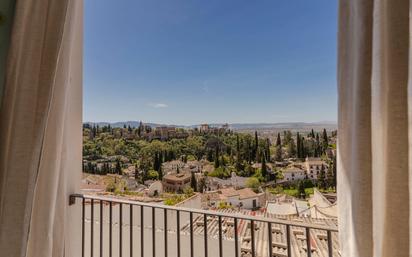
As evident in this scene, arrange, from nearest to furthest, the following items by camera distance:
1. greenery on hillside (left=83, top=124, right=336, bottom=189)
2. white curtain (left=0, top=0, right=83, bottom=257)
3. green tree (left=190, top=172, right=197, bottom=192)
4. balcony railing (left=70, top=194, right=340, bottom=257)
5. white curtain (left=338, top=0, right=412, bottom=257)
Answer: white curtain (left=338, top=0, right=412, bottom=257) < white curtain (left=0, top=0, right=83, bottom=257) < balcony railing (left=70, top=194, right=340, bottom=257) < greenery on hillside (left=83, top=124, right=336, bottom=189) < green tree (left=190, top=172, right=197, bottom=192)

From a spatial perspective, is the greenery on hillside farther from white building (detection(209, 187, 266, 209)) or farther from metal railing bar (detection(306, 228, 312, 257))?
metal railing bar (detection(306, 228, 312, 257))

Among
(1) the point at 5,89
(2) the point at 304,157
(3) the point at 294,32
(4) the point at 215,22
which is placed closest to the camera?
(1) the point at 5,89

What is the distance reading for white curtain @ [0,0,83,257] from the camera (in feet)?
4.03

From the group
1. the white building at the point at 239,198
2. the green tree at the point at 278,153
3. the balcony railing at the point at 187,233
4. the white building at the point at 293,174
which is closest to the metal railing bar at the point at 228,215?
the balcony railing at the point at 187,233

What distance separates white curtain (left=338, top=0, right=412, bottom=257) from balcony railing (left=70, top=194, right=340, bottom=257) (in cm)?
44

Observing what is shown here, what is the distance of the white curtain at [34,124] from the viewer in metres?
1.23

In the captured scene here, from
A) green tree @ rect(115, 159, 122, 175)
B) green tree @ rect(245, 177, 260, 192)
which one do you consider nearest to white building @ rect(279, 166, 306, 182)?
green tree @ rect(245, 177, 260, 192)

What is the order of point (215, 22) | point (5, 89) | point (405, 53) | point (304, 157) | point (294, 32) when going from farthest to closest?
1. point (215, 22)
2. point (294, 32)
3. point (304, 157)
4. point (5, 89)
5. point (405, 53)

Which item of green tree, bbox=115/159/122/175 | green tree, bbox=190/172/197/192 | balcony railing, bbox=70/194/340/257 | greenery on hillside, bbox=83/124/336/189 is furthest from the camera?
green tree, bbox=115/159/122/175

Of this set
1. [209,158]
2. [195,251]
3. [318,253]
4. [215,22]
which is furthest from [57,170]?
[318,253]

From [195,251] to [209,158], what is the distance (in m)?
0.63

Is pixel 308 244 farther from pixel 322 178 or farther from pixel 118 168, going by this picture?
pixel 118 168

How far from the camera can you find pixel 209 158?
65.2 inches

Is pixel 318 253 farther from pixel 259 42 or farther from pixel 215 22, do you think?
pixel 215 22
